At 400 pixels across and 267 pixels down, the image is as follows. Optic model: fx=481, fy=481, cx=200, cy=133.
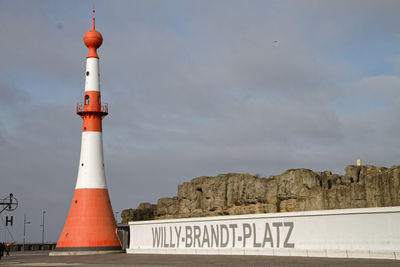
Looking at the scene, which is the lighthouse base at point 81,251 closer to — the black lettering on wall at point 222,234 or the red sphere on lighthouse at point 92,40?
the black lettering on wall at point 222,234

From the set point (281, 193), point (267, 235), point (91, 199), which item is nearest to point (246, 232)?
point (267, 235)

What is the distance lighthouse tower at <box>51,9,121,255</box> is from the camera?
3612 centimetres

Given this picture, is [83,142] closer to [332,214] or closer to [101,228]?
[101,228]

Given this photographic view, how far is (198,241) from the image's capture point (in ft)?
102

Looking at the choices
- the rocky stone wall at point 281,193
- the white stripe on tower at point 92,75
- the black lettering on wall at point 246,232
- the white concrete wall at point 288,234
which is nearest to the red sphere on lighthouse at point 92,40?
the white stripe on tower at point 92,75

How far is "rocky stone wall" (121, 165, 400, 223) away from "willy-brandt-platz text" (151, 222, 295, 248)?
15.2m

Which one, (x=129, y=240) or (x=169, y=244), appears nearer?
(x=169, y=244)

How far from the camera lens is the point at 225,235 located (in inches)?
1156

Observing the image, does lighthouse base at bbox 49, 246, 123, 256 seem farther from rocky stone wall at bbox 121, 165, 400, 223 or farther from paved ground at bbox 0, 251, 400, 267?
rocky stone wall at bbox 121, 165, 400, 223

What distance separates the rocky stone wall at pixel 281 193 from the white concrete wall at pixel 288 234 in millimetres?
15284

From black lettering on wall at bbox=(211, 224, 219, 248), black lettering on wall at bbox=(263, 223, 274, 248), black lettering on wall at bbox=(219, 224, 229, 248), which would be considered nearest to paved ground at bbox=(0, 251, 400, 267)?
black lettering on wall at bbox=(263, 223, 274, 248)

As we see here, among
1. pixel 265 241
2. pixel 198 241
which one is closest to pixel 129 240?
Answer: pixel 198 241

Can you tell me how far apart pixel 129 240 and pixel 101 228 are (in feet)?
10.9

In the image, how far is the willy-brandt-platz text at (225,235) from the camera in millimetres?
26500
